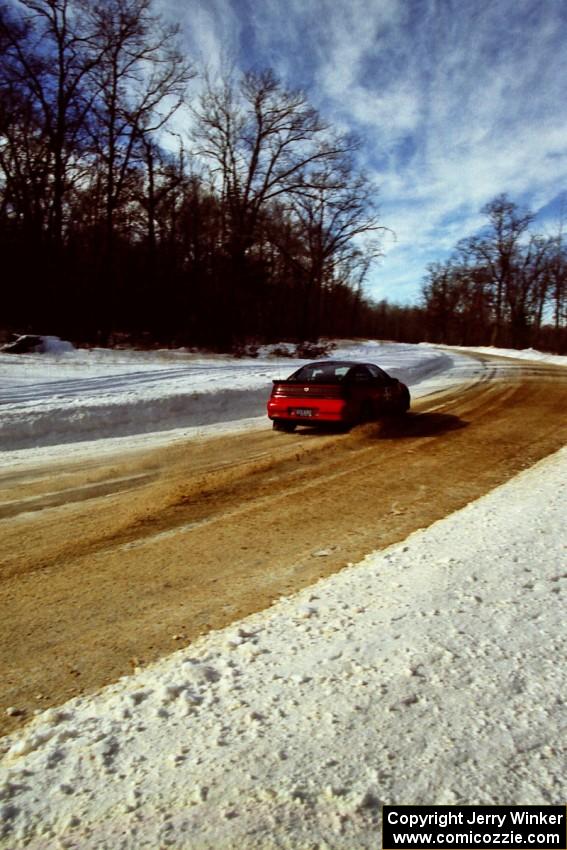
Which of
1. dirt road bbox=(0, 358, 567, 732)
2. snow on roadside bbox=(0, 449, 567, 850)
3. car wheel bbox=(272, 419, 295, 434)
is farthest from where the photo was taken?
car wheel bbox=(272, 419, 295, 434)

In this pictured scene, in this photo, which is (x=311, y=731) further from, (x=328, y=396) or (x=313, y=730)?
(x=328, y=396)

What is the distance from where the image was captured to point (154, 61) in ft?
77.8

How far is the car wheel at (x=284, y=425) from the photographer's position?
29.3 ft

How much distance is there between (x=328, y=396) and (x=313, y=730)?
692 cm

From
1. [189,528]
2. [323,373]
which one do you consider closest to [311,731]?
[189,528]

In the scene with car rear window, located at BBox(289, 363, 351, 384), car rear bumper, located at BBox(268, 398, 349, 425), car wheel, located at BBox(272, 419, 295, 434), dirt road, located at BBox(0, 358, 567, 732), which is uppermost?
car rear window, located at BBox(289, 363, 351, 384)

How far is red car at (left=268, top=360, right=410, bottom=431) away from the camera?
28.2 feet

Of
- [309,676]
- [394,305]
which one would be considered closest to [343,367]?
[309,676]

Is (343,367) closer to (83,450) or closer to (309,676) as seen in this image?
(83,450)

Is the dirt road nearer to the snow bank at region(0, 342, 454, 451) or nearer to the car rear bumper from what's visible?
the car rear bumper

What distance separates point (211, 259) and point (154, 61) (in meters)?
10.6

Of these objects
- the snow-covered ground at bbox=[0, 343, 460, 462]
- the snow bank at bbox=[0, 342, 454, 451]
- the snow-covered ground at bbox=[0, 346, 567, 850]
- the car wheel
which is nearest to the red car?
the car wheel

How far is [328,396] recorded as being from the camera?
8.64 metres

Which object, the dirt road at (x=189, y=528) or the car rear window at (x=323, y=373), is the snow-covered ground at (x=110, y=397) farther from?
the dirt road at (x=189, y=528)
